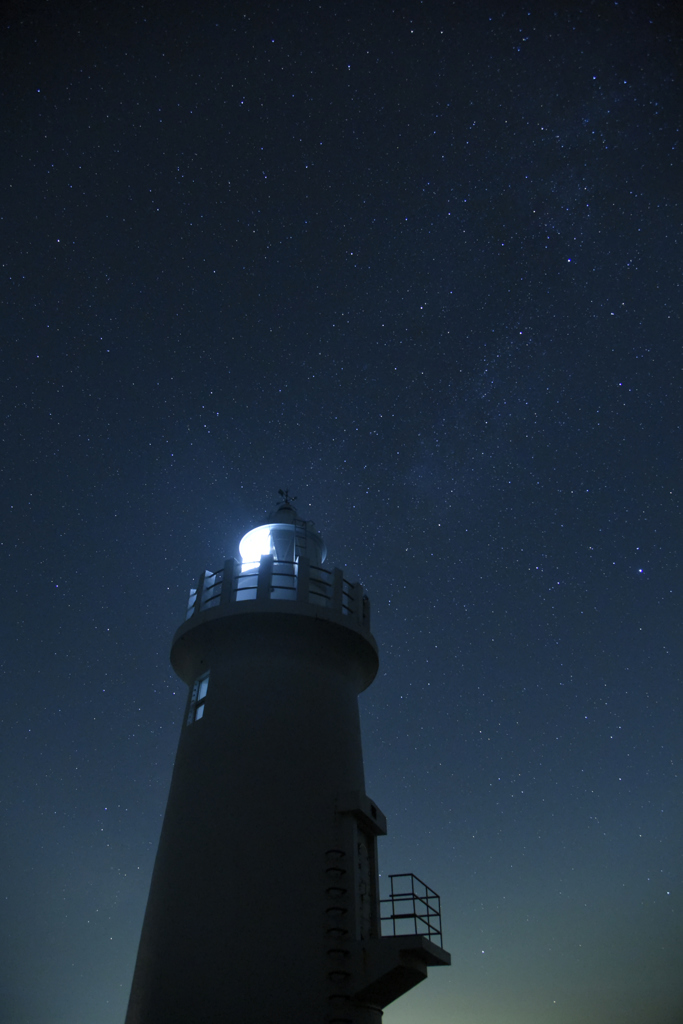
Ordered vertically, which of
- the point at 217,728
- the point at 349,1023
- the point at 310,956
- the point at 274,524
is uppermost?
the point at 274,524

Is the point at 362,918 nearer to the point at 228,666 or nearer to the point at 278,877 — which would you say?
the point at 278,877

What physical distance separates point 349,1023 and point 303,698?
5.17 meters

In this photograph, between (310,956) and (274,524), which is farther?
(274,524)

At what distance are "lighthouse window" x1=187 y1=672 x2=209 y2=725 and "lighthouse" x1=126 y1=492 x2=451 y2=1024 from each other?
5 centimetres

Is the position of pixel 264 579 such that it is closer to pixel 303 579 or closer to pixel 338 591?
pixel 303 579

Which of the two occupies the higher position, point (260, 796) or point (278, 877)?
point (260, 796)

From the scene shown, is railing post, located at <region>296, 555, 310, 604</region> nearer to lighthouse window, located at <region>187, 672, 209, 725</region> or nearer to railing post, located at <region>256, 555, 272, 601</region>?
railing post, located at <region>256, 555, 272, 601</region>

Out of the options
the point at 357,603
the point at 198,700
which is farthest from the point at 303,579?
the point at 198,700

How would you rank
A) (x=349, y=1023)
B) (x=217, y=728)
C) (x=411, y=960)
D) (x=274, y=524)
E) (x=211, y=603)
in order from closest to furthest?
1. (x=349, y=1023)
2. (x=411, y=960)
3. (x=217, y=728)
4. (x=211, y=603)
5. (x=274, y=524)

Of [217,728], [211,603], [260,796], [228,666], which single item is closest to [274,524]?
[211,603]

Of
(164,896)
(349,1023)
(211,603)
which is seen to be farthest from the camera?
(211,603)

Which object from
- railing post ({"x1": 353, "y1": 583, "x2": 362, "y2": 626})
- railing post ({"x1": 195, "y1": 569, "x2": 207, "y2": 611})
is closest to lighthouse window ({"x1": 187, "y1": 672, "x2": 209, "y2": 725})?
railing post ({"x1": 195, "y1": 569, "x2": 207, "y2": 611})

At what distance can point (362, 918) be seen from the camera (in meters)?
11.9

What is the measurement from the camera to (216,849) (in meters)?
12.0
